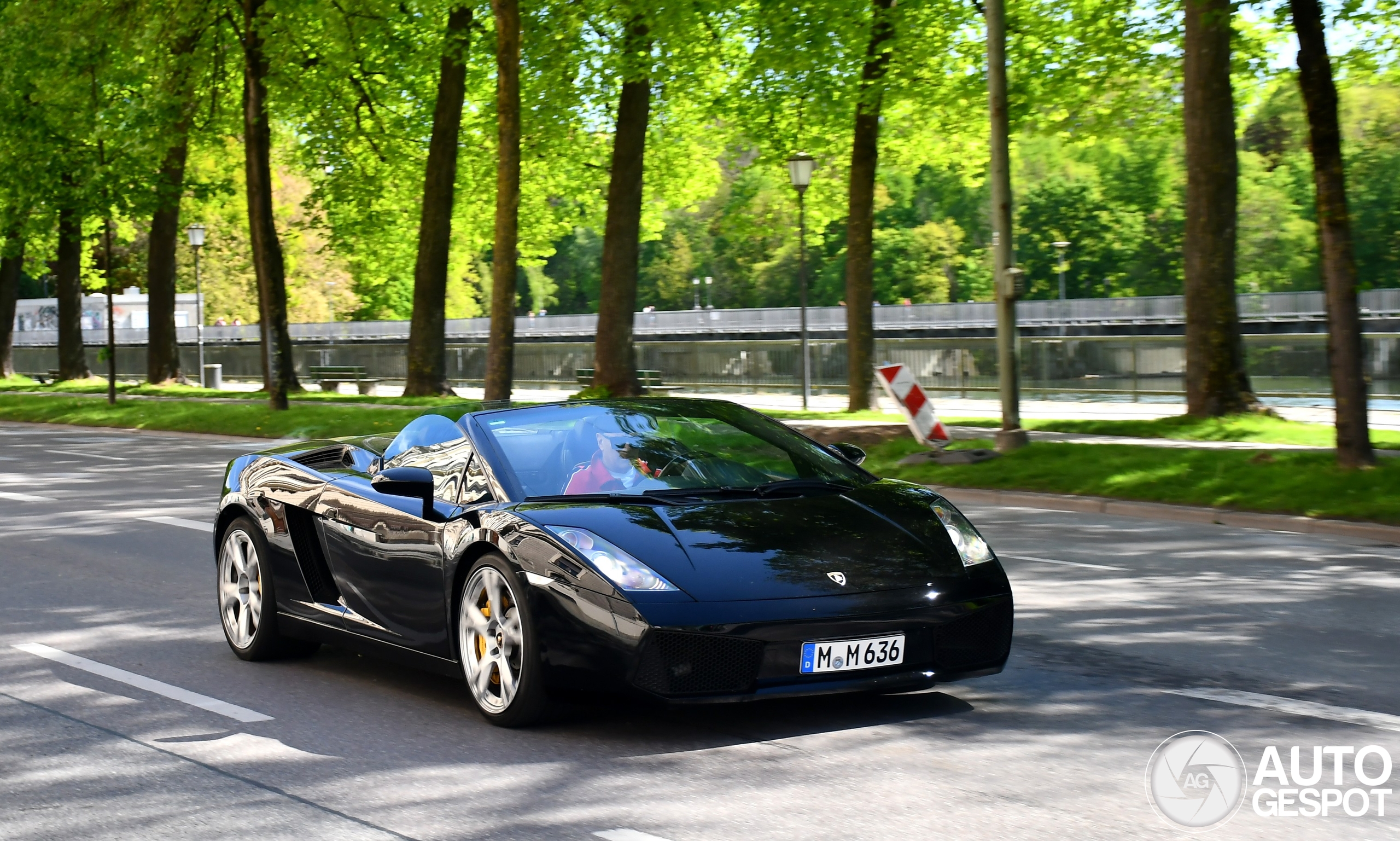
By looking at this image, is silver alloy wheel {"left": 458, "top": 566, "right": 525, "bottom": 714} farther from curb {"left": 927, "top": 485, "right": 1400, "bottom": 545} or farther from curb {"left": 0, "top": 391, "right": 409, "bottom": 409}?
curb {"left": 0, "top": 391, "right": 409, "bottom": 409}

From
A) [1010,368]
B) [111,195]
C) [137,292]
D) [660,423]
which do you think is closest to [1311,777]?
[660,423]

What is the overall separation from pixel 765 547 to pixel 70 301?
46499 mm

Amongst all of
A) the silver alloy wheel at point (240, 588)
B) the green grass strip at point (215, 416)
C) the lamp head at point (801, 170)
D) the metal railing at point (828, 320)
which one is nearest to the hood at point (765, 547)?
the silver alloy wheel at point (240, 588)

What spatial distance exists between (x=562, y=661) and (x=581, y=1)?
22.6 meters

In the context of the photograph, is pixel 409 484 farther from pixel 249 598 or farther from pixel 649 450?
pixel 249 598

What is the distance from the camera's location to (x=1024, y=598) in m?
9.73

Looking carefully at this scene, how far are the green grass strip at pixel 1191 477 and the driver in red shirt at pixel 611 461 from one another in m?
8.46

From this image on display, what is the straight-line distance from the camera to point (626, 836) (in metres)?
4.95

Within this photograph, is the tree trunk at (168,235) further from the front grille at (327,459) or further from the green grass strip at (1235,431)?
the front grille at (327,459)

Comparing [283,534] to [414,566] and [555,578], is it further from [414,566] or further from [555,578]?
[555,578]

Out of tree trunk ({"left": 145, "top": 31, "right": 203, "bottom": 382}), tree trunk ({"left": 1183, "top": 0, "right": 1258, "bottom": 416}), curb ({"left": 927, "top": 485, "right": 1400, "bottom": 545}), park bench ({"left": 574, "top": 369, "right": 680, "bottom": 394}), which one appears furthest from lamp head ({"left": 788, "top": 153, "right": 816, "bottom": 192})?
curb ({"left": 927, "top": 485, "right": 1400, "bottom": 545})

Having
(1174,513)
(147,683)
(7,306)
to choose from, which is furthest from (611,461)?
(7,306)

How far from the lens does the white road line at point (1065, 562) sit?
441 inches

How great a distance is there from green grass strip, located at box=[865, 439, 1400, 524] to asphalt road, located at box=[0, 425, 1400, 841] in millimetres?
3938
